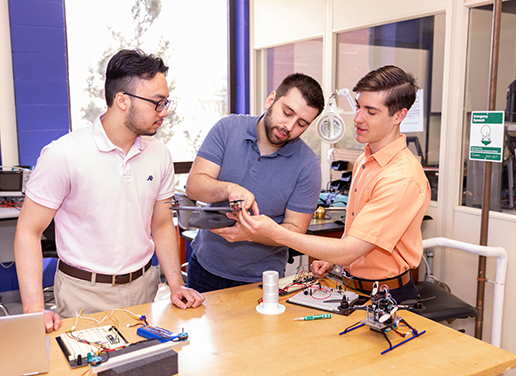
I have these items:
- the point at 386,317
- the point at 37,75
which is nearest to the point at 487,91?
the point at 386,317

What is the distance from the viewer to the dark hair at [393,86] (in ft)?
5.84

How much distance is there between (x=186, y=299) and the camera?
1693 mm

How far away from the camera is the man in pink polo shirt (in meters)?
1.58

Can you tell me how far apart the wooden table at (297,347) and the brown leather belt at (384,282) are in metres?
0.16

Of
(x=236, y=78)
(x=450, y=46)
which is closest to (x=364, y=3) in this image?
(x=450, y=46)

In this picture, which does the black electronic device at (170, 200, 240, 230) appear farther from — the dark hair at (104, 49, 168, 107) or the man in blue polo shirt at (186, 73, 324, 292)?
the dark hair at (104, 49, 168, 107)

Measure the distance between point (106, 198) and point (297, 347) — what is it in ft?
2.81

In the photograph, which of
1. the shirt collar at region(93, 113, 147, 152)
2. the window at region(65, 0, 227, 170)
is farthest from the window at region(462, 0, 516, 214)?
the window at region(65, 0, 227, 170)

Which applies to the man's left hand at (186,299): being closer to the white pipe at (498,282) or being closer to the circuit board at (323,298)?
the circuit board at (323,298)

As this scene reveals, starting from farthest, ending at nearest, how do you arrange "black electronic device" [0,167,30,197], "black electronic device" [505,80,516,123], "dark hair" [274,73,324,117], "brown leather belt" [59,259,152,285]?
"black electronic device" [0,167,30,197], "black electronic device" [505,80,516,123], "dark hair" [274,73,324,117], "brown leather belt" [59,259,152,285]

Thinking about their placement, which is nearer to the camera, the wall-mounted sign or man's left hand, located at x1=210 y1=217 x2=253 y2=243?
man's left hand, located at x1=210 y1=217 x2=253 y2=243

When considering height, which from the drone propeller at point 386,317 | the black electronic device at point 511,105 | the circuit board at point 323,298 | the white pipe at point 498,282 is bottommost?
the white pipe at point 498,282

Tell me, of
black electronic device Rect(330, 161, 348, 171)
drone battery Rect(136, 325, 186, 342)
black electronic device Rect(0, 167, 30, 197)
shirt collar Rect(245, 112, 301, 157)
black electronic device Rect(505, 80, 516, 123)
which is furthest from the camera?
black electronic device Rect(330, 161, 348, 171)

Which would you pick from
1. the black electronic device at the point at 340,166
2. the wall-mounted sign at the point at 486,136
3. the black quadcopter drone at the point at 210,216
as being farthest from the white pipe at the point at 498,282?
the black quadcopter drone at the point at 210,216
